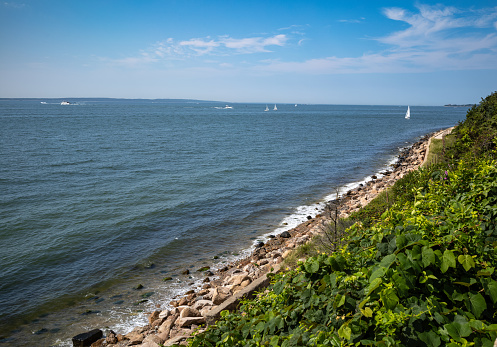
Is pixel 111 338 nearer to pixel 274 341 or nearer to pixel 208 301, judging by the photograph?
pixel 208 301

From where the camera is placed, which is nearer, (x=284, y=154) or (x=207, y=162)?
(x=207, y=162)

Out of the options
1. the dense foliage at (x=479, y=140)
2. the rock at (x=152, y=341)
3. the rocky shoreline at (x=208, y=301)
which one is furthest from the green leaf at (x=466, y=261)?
the rock at (x=152, y=341)

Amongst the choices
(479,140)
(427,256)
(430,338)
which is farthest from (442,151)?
(430,338)

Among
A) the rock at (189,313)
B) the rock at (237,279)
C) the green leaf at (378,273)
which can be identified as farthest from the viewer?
the rock at (237,279)

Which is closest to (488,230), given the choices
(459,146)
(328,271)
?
(328,271)

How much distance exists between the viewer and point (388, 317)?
8.99ft

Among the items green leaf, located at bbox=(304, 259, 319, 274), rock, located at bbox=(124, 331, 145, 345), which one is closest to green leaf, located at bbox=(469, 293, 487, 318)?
green leaf, located at bbox=(304, 259, 319, 274)

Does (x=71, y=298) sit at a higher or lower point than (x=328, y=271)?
lower

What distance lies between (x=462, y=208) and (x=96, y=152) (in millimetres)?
38776

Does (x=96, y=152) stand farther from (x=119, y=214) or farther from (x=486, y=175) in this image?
(x=486, y=175)

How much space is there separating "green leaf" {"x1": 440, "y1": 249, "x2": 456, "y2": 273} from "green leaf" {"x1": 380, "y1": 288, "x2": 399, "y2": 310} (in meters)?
0.52

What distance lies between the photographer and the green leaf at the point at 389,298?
2857 millimetres

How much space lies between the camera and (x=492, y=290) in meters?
2.85

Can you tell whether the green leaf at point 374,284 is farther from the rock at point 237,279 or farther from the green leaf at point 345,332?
the rock at point 237,279
